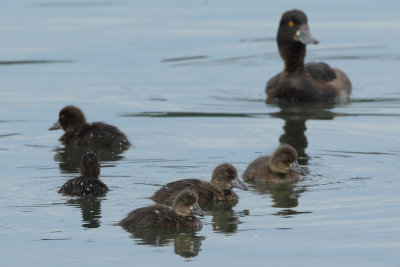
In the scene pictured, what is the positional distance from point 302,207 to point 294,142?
3.31m

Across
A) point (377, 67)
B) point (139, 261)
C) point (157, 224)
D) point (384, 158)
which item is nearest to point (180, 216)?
point (157, 224)

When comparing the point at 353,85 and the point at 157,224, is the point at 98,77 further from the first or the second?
the point at 157,224

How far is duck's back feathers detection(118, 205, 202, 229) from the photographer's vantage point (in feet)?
30.0

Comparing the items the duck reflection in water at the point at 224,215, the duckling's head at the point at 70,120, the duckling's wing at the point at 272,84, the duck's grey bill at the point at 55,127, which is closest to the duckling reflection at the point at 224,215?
the duck reflection in water at the point at 224,215

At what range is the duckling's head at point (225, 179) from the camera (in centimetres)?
1038

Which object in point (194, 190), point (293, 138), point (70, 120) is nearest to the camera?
point (194, 190)

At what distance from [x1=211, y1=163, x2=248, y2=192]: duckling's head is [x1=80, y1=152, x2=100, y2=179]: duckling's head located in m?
1.15

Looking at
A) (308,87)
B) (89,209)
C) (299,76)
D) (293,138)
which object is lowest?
(89,209)

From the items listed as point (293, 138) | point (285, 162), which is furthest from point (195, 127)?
point (285, 162)

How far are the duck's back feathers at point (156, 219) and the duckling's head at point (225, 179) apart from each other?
1083mm

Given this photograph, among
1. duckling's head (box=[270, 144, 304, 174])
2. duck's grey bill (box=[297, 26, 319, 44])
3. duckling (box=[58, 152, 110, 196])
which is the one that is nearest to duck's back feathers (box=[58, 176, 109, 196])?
duckling (box=[58, 152, 110, 196])

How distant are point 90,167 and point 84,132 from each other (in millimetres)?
2792

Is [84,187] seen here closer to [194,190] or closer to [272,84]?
[194,190]

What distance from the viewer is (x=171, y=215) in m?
9.30
